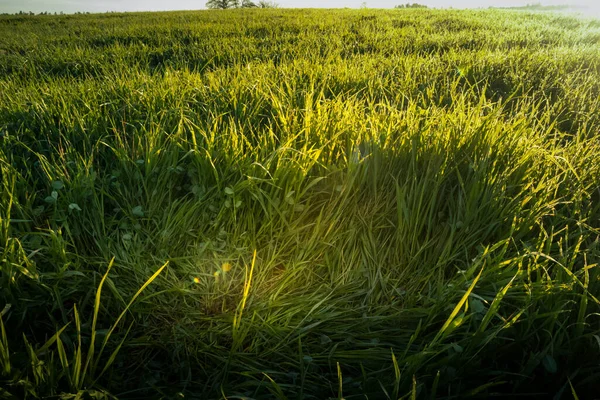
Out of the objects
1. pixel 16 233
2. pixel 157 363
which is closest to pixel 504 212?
pixel 157 363

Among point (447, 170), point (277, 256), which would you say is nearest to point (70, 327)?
point (277, 256)

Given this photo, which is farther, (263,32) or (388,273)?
(263,32)

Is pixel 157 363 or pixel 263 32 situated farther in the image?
pixel 263 32

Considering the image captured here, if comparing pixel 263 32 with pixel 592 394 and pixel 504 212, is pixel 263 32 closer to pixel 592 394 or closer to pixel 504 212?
pixel 504 212

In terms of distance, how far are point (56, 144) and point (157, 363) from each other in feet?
5.80

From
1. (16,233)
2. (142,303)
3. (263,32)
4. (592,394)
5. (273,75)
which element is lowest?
(592,394)

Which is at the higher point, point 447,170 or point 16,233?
point 447,170

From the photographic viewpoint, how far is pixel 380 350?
1.43 metres

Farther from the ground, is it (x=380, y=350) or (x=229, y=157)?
(x=229, y=157)

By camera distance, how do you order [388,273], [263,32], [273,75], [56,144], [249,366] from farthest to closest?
[263,32] → [273,75] → [56,144] → [388,273] → [249,366]

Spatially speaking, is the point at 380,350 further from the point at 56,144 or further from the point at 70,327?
the point at 56,144

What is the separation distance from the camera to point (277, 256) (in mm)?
1780

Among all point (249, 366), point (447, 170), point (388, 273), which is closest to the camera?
point (249, 366)

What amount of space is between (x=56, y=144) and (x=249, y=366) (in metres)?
2.00
